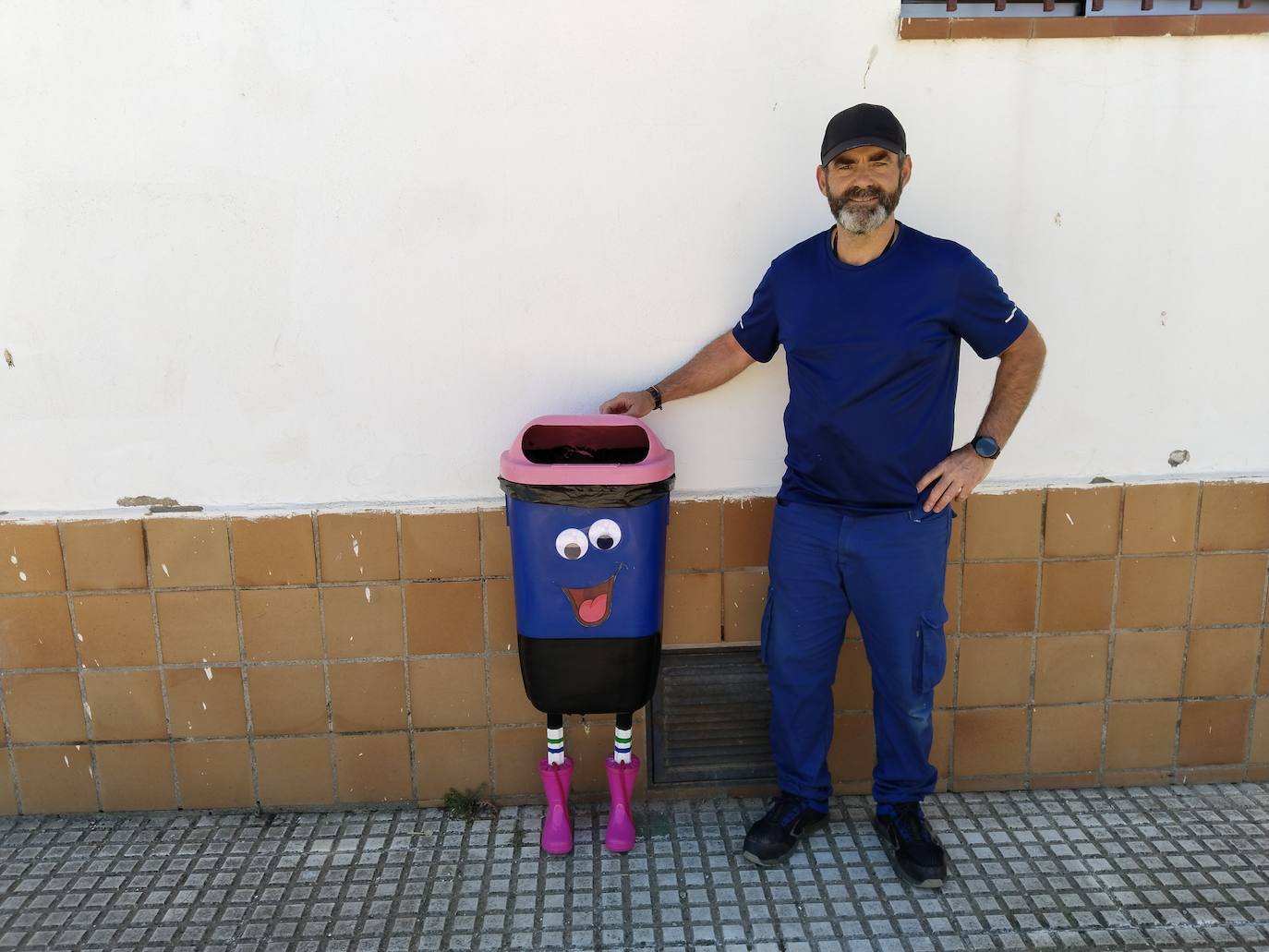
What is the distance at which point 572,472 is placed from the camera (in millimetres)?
2594

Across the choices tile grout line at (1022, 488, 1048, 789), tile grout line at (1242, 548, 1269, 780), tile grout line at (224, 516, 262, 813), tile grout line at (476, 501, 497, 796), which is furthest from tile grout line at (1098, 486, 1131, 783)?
tile grout line at (224, 516, 262, 813)

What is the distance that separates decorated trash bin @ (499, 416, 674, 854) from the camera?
103 inches

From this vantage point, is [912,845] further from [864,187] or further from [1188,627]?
[864,187]

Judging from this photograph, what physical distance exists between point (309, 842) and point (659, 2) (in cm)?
275

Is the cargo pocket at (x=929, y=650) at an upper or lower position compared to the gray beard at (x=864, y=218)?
lower

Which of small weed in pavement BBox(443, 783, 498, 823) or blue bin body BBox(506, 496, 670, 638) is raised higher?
blue bin body BBox(506, 496, 670, 638)

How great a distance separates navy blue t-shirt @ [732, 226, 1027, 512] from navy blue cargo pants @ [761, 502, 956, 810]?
0.10m

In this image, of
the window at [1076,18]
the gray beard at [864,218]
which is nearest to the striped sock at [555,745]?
the gray beard at [864,218]

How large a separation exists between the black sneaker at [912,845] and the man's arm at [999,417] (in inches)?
37.1

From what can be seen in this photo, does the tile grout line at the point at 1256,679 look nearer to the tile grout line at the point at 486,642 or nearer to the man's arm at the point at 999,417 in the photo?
the man's arm at the point at 999,417

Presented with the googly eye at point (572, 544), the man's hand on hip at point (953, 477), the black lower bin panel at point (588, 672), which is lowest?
the black lower bin panel at point (588, 672)

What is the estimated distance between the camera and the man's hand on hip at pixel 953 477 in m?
2.68

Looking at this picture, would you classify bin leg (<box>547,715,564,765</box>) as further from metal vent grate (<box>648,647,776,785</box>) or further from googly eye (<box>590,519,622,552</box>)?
googly eye (<box>590,519,622,552</box>)

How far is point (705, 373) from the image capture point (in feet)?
9.56
